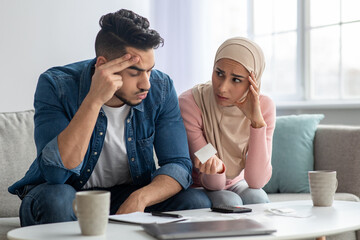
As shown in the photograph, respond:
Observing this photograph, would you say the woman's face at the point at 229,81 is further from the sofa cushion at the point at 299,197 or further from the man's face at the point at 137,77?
the sofa cushion at the point at 299,197

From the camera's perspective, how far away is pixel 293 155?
8.63ft

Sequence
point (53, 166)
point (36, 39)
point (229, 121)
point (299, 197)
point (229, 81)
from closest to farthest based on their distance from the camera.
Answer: point (53, 166) → point (229, 81) → point (229, 121) → point (299, 197) → point (36, 39)

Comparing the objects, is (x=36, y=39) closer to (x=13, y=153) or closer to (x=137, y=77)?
(x=13, y=153)

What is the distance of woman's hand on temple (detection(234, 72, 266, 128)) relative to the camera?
205cm

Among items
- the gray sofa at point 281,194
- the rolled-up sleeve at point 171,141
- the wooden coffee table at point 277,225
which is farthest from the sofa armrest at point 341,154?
the rolled-up sleeve at point 171,141

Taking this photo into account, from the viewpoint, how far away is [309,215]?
1462 mm

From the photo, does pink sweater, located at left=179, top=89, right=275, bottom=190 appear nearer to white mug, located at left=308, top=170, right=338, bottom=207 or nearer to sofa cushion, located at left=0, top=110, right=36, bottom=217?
white mug, located at left=308, top=170, right=338, bottom=207

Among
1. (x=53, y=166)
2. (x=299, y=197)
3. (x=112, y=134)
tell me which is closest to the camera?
(x=53, y=166)

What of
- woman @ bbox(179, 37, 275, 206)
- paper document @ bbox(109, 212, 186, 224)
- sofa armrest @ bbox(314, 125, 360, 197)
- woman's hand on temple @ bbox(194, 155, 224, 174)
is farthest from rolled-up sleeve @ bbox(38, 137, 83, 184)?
sofa armrest @ bbox(314, 125, 360, 197)

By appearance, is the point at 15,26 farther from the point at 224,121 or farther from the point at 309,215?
Result: the point at 309,215

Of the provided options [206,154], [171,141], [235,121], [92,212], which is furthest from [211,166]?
[92,212]

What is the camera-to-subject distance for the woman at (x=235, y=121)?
80.7 inches

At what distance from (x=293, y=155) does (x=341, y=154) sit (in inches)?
9.4

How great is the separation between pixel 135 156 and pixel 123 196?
0.15 m
